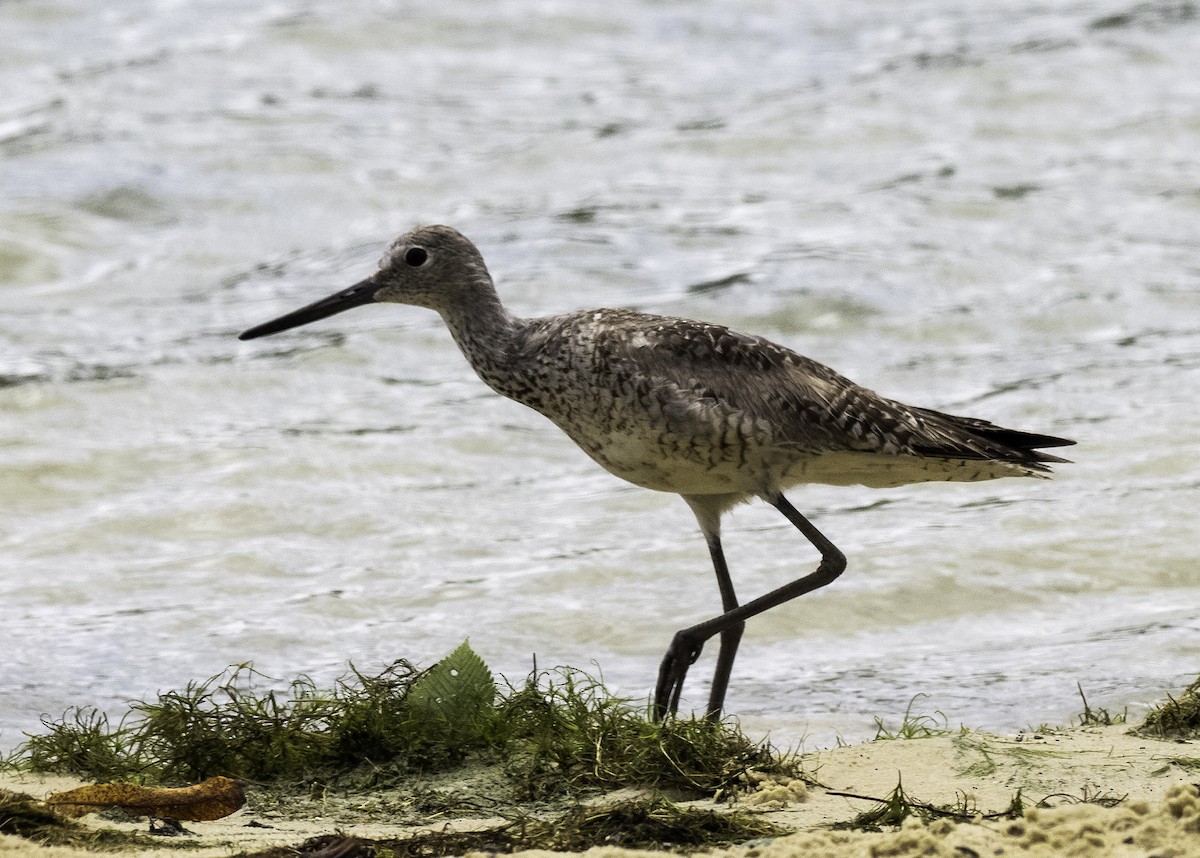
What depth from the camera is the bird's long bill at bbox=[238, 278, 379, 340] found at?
754 centimetres

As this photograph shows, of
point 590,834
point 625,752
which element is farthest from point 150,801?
point 625,752

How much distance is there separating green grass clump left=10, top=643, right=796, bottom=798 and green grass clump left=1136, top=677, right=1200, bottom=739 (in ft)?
5.21

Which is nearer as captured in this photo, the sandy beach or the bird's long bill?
the sandy beach

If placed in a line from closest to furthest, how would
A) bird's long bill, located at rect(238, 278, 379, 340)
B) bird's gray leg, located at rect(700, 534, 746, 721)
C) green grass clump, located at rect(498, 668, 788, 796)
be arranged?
1. green grass clump, located at rect(498, 668, 788, 796)
2. bird's gray leg, located at rect(700, 534, 746, 721)
3. bird's long bill, located at rect(238, 278, 379, 340)

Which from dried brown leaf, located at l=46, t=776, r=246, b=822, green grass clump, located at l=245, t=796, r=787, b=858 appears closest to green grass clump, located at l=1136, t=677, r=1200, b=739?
green grass clump, located at l=245, t=796, r=787, b=858

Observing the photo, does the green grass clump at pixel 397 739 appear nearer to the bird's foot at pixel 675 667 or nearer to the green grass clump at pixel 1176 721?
the bird's foot at pixel 675 667

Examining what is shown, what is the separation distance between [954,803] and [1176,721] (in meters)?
1.53

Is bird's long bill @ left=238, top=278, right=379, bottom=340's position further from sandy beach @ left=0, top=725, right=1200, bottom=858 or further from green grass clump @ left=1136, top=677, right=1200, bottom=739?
green grass clump @ left=1136, top=677, right=1200, bottom=739

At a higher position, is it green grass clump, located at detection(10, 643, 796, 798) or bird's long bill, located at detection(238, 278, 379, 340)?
bird's long bill, located at detection(238, 278, 379, 340)

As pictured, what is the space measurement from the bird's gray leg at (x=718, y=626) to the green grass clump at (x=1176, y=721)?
1376 millimetres

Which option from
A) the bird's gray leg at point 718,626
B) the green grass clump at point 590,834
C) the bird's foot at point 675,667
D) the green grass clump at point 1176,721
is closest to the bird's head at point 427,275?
the bird's gray leg at point 718,626

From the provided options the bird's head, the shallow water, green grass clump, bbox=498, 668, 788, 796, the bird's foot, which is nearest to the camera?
green grass clump, bbox=498, 668, 788, 796

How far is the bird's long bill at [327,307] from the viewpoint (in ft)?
24.7

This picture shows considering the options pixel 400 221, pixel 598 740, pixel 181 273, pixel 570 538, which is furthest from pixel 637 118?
pixel 598 740
